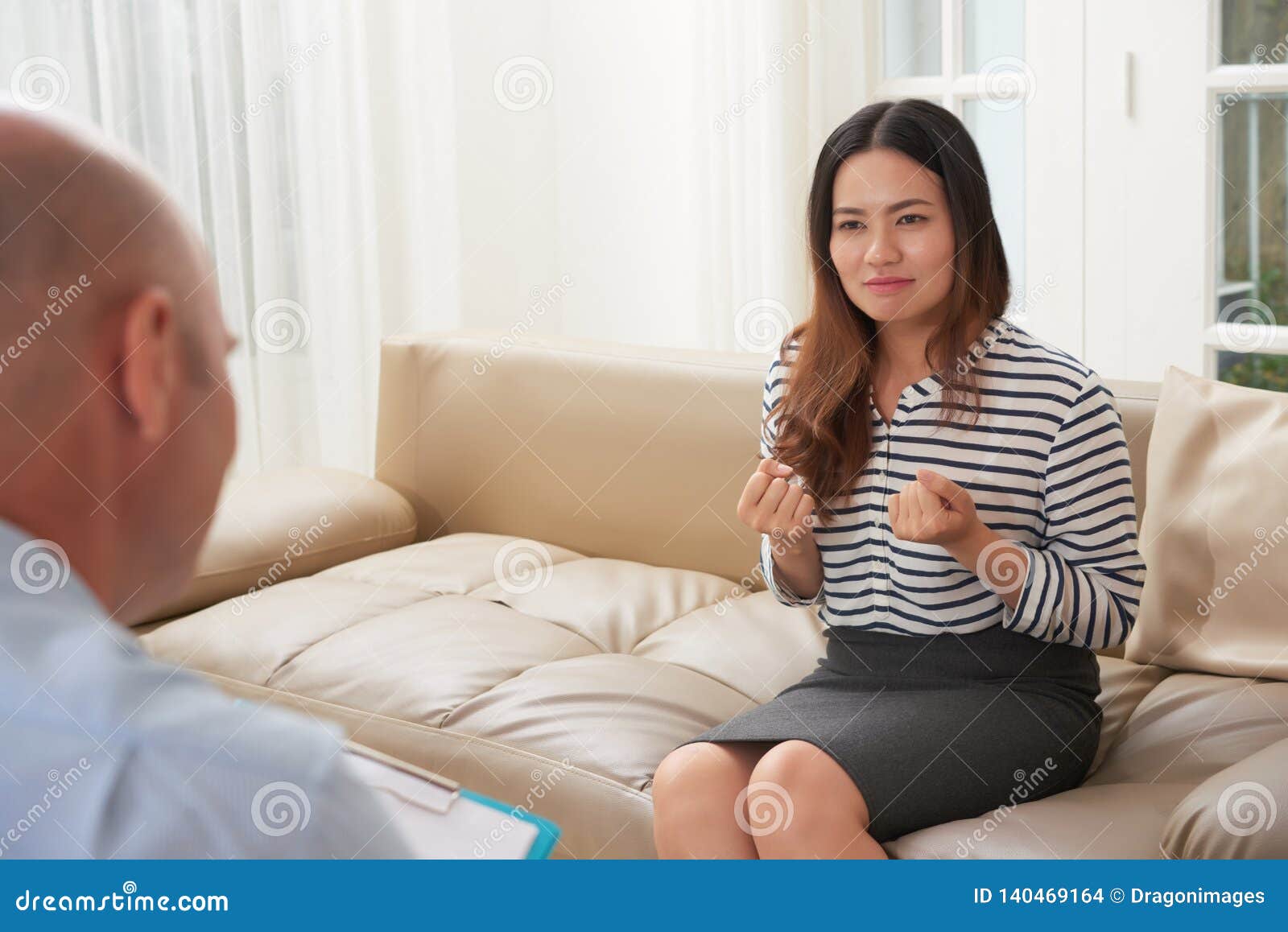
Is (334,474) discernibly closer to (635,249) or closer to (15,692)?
(635,249)

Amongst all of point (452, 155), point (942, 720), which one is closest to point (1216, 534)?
point (942, 720)

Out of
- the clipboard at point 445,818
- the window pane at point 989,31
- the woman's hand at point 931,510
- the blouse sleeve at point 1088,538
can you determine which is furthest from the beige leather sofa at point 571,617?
the window pane at point 989,31

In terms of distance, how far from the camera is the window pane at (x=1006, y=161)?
293cm

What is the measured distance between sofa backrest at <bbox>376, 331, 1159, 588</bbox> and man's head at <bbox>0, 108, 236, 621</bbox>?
1801 millimetres

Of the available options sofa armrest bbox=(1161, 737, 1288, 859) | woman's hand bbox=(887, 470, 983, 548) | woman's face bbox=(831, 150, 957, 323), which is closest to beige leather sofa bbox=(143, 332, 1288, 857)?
sofa armrest bbox=(1161, 737, 1288, 859)

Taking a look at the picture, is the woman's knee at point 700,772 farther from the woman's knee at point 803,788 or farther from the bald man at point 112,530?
the bald man at point 112,530

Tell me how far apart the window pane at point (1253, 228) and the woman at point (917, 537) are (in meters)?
1.38

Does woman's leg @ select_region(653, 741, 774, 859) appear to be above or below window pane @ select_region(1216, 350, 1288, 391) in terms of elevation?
below

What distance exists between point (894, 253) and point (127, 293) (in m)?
1.26

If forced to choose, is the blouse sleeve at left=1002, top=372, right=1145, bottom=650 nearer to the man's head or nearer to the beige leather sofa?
the beige leather sofa

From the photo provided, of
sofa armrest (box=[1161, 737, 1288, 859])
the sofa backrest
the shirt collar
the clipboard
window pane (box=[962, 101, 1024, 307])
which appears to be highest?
window pane (box=[962, 101, 1024, 307])

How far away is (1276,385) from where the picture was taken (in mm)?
2643

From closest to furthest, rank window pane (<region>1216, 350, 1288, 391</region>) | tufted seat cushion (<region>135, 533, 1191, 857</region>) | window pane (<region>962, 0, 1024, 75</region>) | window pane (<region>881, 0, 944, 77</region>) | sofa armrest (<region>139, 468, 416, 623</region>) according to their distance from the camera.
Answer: tufted seat cushion (<region>135, 533, 1191, 857</region>) → sofa armrest (<region>139, 468, 416, 623</region>) → window pane (<region>1216, 350, 1288, 391</region>) → window pane (<region>962, 0, 1024, 75</region>) → window pane (<region>881, 0, 944, 77</region>)

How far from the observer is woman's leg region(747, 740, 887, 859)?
1.26 metres
